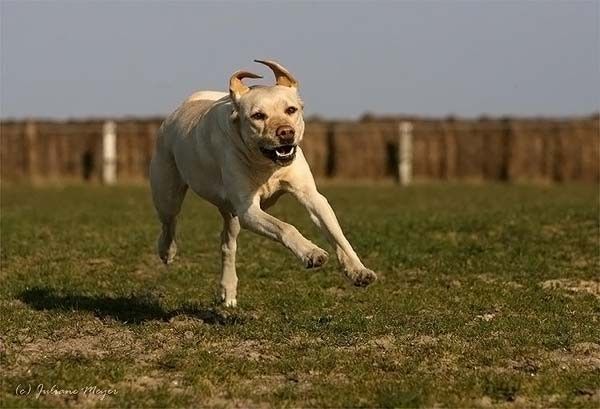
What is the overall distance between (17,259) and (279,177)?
15.2 ft

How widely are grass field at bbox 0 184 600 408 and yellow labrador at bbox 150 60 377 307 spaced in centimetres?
73

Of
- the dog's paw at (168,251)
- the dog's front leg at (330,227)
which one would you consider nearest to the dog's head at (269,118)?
the dog's front leg at (330,227)

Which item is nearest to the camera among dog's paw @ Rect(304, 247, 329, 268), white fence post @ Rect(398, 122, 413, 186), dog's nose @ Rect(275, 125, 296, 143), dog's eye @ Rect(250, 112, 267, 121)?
dog's paw @ Rect(304, 247, 329, 268)

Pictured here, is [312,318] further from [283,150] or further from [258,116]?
[258,116]

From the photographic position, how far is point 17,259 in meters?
11.6

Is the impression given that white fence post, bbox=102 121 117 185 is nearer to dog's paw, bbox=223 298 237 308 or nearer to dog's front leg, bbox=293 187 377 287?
dog's paw, bbox=223 298 237 308

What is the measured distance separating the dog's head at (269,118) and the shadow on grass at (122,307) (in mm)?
1481

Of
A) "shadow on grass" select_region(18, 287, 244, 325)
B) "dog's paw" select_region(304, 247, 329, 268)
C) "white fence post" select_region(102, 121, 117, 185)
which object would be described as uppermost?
"dog's paw" select_region(304, 247, 329, 268)

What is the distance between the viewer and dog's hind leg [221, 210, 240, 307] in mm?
9227

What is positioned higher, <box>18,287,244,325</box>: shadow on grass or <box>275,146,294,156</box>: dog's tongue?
<box>275,146,294,156</box>: dog's tongue

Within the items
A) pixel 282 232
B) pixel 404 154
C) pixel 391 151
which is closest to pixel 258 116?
pixel 282 232

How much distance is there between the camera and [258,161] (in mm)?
7820

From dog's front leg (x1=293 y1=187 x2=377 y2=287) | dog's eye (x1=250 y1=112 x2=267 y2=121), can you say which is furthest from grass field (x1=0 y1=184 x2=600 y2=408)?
dog's eye (x1=250 y1=112 x2=267 y2=121)

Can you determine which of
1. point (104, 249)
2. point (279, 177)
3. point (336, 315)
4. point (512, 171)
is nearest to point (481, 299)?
point (336, 315)
